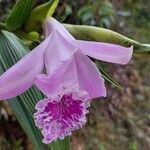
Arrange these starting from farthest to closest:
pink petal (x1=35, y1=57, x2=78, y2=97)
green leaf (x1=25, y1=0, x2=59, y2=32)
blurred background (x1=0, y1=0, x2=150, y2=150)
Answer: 1. blurred background (x1=0, y1=0, x2=150, y2=150)
2. green leaf (x1=25, y1=0, x2=59, y2=32)
3. pink petal (x1=35, y1=57, x2=78, y2=97)

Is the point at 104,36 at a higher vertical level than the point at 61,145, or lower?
higher

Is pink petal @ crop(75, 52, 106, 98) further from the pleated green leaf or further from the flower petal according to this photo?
the pleated green leaf

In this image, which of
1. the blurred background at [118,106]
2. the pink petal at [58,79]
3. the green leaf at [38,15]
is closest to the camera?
the pink petal at [58,79]

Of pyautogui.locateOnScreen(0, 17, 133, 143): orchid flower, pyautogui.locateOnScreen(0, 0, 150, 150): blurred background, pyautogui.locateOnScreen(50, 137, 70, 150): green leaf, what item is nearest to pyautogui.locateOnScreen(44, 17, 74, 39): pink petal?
pyautogui.locateOnScreen(0, 17, 133, 143): orchid flower

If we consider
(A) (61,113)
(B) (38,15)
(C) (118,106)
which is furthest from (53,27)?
(C) (118,106)

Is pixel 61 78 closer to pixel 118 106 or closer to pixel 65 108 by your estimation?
pixel 65 108

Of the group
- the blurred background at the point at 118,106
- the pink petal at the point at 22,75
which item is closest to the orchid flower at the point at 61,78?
the pink petal at the point at 22,75

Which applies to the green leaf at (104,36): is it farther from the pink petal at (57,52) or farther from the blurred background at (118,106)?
the blurred background at (118,106)
